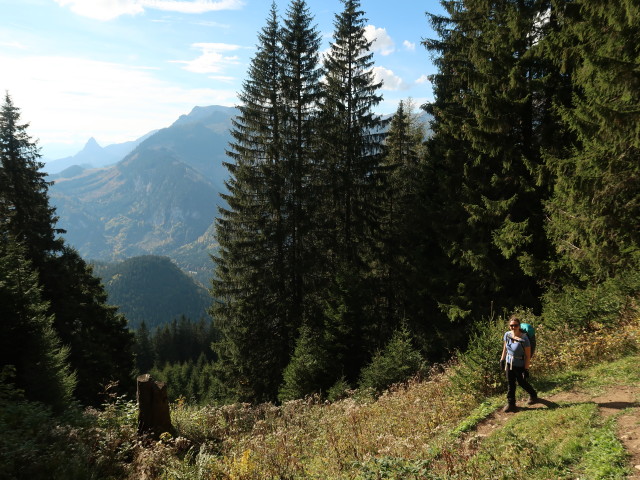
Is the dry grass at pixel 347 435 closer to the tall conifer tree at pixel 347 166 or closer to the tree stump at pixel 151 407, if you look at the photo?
the tree stump at pixel 151 407

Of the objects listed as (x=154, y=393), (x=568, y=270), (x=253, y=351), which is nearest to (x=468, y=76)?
(x=568, y=270)

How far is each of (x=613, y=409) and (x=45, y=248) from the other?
27.0 m

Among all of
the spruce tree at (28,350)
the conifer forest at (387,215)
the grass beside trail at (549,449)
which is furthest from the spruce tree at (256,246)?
the grass beside trail at (549,449)

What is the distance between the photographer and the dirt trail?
4914mm

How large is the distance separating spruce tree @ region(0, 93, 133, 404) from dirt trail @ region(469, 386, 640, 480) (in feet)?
65.1

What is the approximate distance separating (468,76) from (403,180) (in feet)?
32.5

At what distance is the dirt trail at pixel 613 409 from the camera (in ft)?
16.1

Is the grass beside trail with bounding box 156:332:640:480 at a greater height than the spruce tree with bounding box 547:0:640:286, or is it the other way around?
the spruce tree with bounding box 547:0:640:286

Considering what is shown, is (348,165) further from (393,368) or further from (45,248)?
(45,248)

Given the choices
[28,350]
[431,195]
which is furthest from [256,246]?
[28,350]

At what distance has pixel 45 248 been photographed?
877 inches

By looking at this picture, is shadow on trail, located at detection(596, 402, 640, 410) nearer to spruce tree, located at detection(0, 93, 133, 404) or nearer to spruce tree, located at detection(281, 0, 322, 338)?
spruce tree, located at detection(281, 0, 322, 338)

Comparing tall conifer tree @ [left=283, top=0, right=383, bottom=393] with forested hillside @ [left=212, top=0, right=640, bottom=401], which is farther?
tall conifer tree @ [left=283, top=0, right=383, bottom=393]

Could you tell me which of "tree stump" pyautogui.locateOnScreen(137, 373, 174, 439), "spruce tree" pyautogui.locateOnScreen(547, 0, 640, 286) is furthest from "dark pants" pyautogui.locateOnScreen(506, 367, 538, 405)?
"tree stump" pyautogui.locateOnScreen(137, 373, 174, 439)
